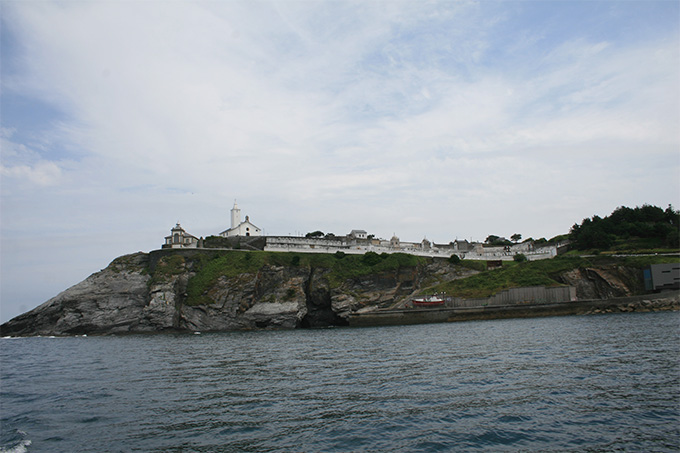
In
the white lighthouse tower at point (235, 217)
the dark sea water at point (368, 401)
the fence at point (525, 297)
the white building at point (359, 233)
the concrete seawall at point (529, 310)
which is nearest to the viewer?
the dark sea water at point (368, 401)

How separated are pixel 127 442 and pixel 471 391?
43.8 feet

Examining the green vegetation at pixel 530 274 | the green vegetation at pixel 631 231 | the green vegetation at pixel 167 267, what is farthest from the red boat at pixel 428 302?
the green vegetation at pixel 631 231

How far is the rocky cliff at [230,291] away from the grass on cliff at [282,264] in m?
0.17

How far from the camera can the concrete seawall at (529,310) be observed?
213 ft

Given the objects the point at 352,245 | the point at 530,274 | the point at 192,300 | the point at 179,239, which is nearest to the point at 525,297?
the point at 530,274

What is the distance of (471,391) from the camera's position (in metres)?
19.1

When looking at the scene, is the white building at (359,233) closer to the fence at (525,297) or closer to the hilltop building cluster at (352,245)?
the hilltop building cluster at (352,245)

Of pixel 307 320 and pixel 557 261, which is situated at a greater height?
pixel 557 261

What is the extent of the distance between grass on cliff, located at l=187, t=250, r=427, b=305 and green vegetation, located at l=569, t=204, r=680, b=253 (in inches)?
1531

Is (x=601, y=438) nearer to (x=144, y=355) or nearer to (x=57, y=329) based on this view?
(x=144, y=355)

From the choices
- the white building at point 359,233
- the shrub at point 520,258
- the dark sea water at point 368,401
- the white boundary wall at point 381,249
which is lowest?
the dark sea water at point 368,401

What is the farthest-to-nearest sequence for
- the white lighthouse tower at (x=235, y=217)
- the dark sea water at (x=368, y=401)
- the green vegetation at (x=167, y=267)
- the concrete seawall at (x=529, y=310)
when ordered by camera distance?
the white lighthouse tower at (x=235, y=217), the green vegetation at (x=167, y=267), the concrete seawall at (x=529, y=310), the dark sea water at (x=368, y=401)

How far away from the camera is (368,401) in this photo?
60.4 ft

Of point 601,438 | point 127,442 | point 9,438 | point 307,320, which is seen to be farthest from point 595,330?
point 307,320
